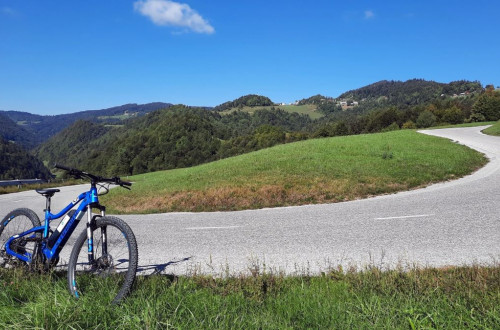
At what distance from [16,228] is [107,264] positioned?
2.51 meters

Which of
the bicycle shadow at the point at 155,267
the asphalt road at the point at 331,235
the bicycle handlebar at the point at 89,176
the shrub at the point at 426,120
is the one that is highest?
the shrub at the point at 426,120

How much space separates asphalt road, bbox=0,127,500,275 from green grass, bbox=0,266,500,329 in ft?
1.74

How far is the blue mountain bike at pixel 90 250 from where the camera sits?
3750mm

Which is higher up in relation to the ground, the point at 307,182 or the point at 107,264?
the point at 307,182

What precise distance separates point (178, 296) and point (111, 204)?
11.8m

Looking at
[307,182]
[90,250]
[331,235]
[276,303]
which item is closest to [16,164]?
[307,182]

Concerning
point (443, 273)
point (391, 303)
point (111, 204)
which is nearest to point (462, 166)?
point (443, 273)

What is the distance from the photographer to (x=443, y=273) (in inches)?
173

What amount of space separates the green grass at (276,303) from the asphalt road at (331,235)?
20.9 inches

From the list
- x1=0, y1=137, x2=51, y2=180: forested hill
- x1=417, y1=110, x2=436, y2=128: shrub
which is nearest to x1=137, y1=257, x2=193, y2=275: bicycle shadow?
x1=417, y1=110, x2=436, y2=128: shrub

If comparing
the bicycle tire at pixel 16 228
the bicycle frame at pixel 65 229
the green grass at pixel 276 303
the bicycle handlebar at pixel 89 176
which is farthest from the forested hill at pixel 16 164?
Result: the green grass at pixel 276 303

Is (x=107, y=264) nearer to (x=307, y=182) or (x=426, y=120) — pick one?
(x=307, y=182)

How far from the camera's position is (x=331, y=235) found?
23.5 feet

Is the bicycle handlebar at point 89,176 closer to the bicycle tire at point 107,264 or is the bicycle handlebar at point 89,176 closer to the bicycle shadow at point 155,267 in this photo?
the bicycle tire at point 107,264
